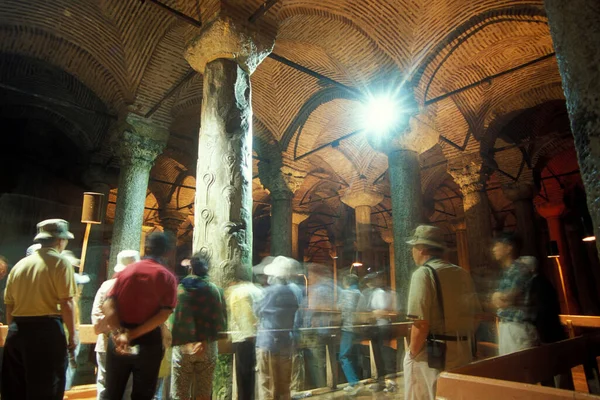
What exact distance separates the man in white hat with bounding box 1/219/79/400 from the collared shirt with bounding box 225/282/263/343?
1327 millimetres

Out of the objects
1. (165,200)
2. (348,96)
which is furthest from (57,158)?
(348,96)

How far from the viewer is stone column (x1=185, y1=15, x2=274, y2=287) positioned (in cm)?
400

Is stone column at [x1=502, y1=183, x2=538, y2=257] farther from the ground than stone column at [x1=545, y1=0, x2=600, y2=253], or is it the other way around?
stone column at [x1=502, y1=183, x2=538, y2=257]

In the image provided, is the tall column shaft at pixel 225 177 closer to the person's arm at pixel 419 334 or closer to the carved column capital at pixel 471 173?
the person's arm at pixel 419 334

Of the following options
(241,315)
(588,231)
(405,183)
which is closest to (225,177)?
(241,315)

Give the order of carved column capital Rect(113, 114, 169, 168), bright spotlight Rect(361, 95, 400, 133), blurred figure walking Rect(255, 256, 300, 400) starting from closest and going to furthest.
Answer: blurred figure walking Rect(255, 256, 300, 400)
bright spotlight Rect(361, 95, 400, 133)
carved column capital Rect(113, 114, 169, 168)

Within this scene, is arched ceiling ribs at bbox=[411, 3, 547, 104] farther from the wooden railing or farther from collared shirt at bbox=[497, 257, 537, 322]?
the wooden railing

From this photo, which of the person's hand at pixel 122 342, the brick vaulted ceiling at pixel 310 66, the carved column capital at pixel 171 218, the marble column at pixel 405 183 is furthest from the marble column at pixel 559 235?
the person's hand at pixel 122 342

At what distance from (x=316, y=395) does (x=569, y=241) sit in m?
13.9

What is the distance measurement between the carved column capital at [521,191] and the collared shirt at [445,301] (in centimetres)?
813

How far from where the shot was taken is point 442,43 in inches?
264

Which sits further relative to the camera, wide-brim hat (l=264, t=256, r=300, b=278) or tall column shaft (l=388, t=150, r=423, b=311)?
tall column shaft (l=388, t=150, r=423, b=311)

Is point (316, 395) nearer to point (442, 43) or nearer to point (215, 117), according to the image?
point (215, 117)

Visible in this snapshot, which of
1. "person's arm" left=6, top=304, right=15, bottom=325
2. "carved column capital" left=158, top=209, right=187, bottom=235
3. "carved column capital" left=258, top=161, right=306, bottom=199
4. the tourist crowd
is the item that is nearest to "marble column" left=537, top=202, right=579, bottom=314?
"carved column capital" left=258, top=161, right=306, bottom=199
